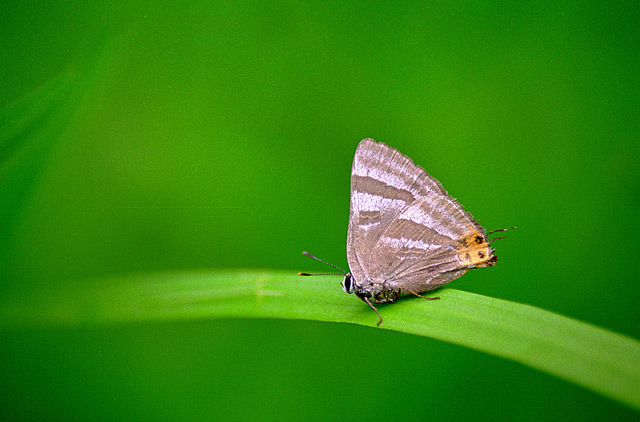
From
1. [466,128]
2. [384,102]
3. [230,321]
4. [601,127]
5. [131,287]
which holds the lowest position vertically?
[230,321]

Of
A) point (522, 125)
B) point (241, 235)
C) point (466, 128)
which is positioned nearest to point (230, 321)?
point (241, 235)

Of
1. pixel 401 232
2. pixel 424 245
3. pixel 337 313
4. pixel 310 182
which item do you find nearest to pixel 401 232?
pixel 401 232

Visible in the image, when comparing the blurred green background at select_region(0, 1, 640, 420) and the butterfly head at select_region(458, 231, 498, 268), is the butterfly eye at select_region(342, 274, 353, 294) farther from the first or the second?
the butterfly head at select_region(458, 231, 498, 268)

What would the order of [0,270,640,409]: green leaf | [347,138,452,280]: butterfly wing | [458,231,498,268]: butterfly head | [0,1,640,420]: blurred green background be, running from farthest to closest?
[0,1,640,420]: blurred green background → [347,138,452,280]: butterfly wing → [458,231,498,268]: butterfly head → [0,270,640,409]: green leaf

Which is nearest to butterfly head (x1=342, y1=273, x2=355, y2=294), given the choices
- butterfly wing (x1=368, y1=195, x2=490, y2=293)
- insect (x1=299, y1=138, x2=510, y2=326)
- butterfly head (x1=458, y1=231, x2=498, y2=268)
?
insect (x1=299, y1=138, x2=510, y2=326)

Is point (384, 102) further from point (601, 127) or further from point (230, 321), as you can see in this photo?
point (230, 321)

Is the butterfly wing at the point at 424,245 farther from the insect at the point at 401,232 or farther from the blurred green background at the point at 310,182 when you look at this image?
the blurred green background at the point at 310,182

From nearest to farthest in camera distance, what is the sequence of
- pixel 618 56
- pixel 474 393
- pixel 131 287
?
1. pixel 131 287
2. pixel 474 393
3. pixel 618 56

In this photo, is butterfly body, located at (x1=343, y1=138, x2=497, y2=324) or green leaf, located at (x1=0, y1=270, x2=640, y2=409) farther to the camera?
butterfly body, located at (x1=343, y1=138, x2=497, y2=324)
